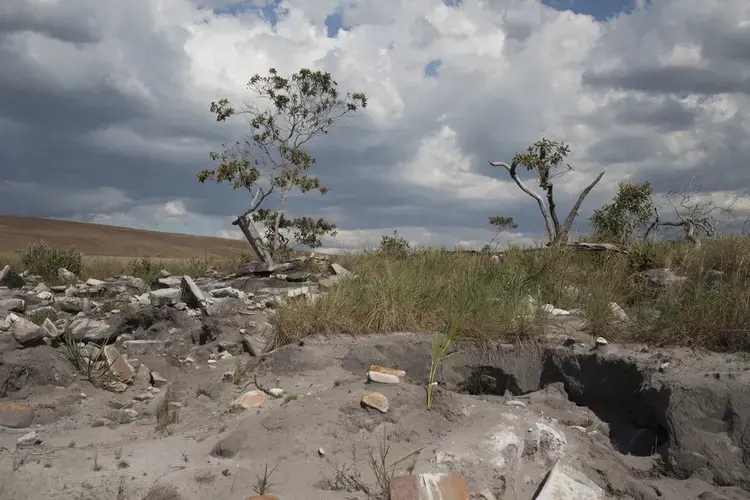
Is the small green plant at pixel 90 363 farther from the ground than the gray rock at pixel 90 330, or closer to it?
closer to it

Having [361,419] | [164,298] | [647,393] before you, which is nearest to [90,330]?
[164,298]

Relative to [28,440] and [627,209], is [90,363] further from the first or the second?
[627,209]

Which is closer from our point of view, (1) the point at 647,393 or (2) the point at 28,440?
(2) the point at 28,440

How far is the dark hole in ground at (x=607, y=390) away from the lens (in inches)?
177

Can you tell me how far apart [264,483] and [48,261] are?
10702 mm

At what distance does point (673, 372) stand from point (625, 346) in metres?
0.76

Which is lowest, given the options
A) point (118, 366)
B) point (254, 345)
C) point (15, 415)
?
point (15, 415)

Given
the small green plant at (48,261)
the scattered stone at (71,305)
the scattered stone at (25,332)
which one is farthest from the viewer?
the small green plant at (48,261)

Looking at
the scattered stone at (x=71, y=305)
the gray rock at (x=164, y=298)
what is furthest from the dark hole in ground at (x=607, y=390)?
the scattered stone at (x=71, y=305)

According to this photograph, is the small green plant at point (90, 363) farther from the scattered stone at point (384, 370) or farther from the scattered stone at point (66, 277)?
the scattered stone at point (66, 277)

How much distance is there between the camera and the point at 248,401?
4.63 metres

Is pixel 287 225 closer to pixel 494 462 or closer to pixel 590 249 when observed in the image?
pixel 590 249

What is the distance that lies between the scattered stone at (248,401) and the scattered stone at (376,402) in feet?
3.25

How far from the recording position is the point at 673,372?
15.3 feet
